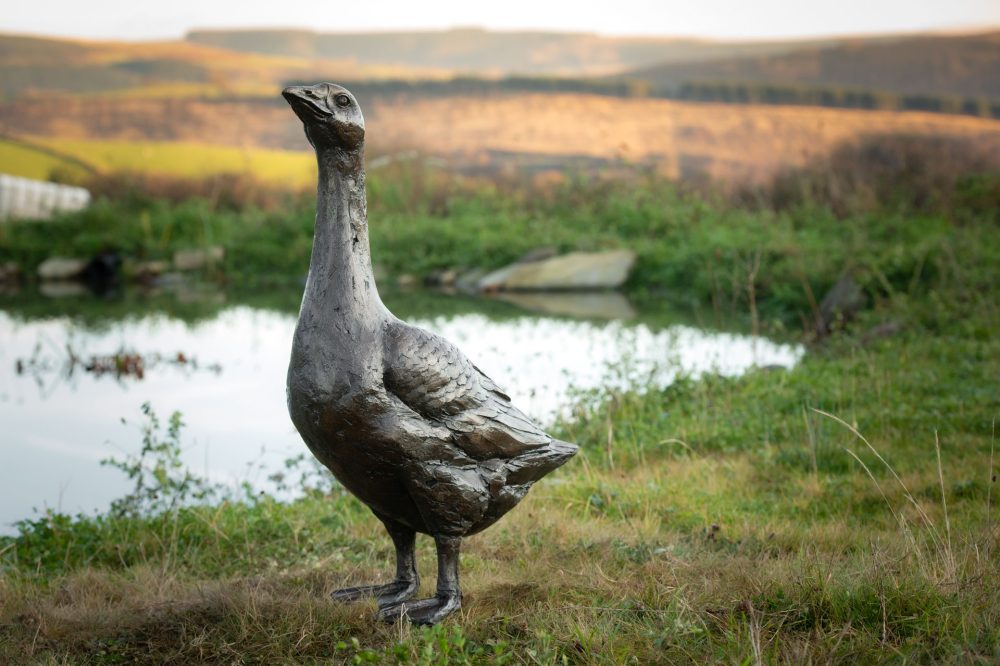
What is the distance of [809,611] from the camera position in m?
3.50

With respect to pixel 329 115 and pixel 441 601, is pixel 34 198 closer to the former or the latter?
pixel 329 115

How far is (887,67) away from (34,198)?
18739mm

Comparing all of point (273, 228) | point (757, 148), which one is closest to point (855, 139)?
point (757, 148)

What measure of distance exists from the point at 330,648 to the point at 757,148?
20.4 m

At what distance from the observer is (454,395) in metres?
3.52

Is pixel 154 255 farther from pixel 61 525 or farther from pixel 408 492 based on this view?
pixel 408 492

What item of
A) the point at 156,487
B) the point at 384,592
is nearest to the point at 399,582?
the point at 384,592

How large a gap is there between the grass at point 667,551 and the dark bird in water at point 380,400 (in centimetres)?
43

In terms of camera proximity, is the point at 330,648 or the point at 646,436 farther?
the point at 646,436

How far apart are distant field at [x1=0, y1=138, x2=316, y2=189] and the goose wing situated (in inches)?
802

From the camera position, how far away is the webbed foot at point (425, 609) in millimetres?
3648

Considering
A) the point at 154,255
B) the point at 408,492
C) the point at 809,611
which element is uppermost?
the point at 408,492

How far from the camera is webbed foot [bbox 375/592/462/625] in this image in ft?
12.0

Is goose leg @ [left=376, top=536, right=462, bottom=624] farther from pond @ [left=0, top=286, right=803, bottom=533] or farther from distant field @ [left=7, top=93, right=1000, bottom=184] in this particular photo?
distant field @ [left=7, top=93, right=1000, bottom=184]
